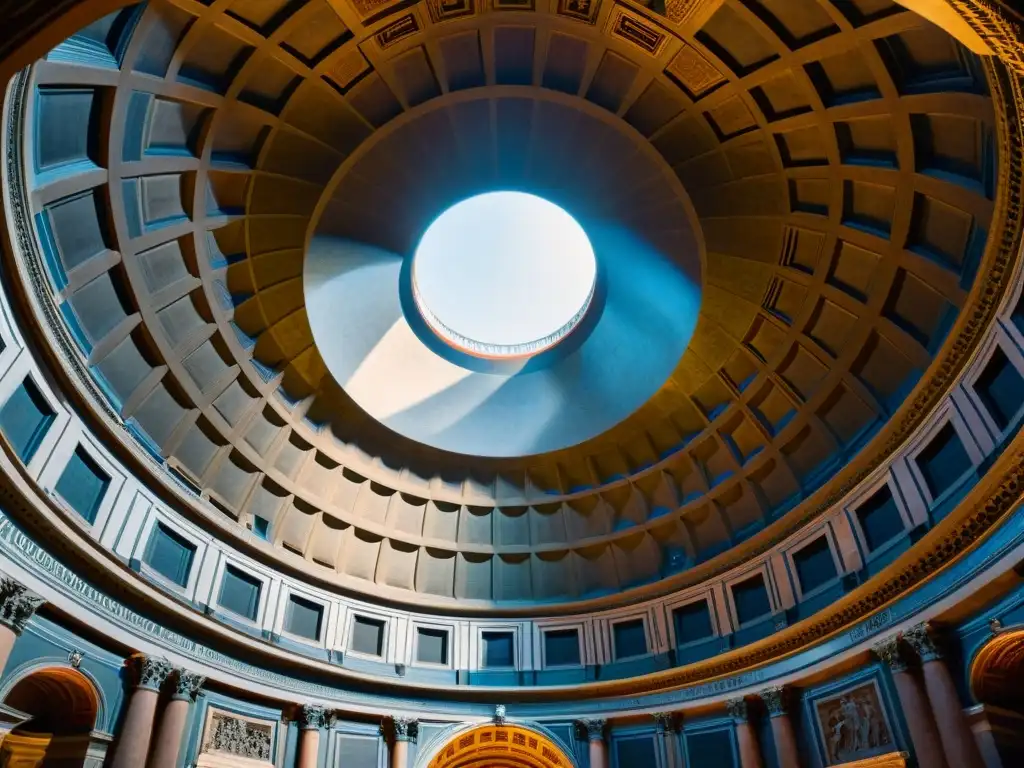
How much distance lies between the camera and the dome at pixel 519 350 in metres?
15.6

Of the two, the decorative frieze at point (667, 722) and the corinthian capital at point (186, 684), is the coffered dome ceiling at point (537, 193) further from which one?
the corinthian capital at point (186, 684)

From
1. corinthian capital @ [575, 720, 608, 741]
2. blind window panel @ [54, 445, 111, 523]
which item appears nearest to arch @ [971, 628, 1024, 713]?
corinthian capital @ [575, 720, 608, 741]

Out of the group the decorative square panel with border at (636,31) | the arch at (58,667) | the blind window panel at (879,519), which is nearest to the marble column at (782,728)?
the blind window panel at (879,519)

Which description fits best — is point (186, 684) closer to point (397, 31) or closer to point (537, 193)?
point (397, 31)

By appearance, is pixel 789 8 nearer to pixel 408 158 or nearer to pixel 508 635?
pixel 408 158

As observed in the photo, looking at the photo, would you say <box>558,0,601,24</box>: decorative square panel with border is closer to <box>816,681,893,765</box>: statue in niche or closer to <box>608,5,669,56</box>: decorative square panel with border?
<box>608,5,669,56</box>: decorative square panel with border

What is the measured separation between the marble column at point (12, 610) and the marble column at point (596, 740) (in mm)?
17541

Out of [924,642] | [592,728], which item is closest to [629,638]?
[592,728]

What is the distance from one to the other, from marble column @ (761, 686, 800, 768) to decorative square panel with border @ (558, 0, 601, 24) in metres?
19.5

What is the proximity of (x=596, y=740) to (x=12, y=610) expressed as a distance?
18085 millimetres

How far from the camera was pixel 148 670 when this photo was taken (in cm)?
1817

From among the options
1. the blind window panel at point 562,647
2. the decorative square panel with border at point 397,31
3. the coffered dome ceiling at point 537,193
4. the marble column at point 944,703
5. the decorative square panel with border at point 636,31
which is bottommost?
the marble column at point 944,703

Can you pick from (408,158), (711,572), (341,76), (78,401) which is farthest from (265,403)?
(711,572)

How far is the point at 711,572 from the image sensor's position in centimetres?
2502
